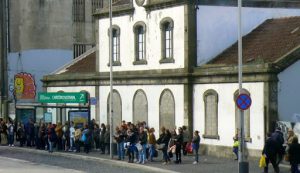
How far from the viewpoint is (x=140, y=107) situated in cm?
4341

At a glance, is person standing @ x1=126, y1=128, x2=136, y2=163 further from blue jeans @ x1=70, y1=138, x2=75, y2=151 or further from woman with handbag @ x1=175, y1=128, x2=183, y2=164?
blue jeans @ x1=70, y1=138, x2=75, y2=151

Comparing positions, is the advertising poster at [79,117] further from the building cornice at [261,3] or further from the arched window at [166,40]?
the building cornice at [261,3]

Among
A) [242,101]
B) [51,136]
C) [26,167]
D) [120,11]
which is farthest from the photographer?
[120,11]

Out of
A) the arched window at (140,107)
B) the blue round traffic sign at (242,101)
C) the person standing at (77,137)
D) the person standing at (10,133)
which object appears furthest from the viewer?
the person standing at (10,133)

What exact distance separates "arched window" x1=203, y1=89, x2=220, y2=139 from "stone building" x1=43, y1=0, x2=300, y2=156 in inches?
1.9

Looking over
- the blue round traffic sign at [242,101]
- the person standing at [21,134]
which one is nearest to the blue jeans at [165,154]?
the blue round traffic sign at [242,101]

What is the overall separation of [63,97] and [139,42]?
17.3 ft

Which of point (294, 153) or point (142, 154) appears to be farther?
point (142, 154)

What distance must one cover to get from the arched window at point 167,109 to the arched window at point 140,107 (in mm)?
1640

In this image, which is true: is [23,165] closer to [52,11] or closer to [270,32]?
[270,32]

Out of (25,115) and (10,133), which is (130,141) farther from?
(25,115)

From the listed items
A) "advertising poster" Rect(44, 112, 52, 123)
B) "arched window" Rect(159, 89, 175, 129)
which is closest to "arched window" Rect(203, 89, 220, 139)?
"arched window" Rect(159, 89, 175, 129)

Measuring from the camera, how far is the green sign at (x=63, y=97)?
41.3 m

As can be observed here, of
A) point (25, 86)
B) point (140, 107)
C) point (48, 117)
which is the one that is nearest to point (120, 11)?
point (140, 107)
